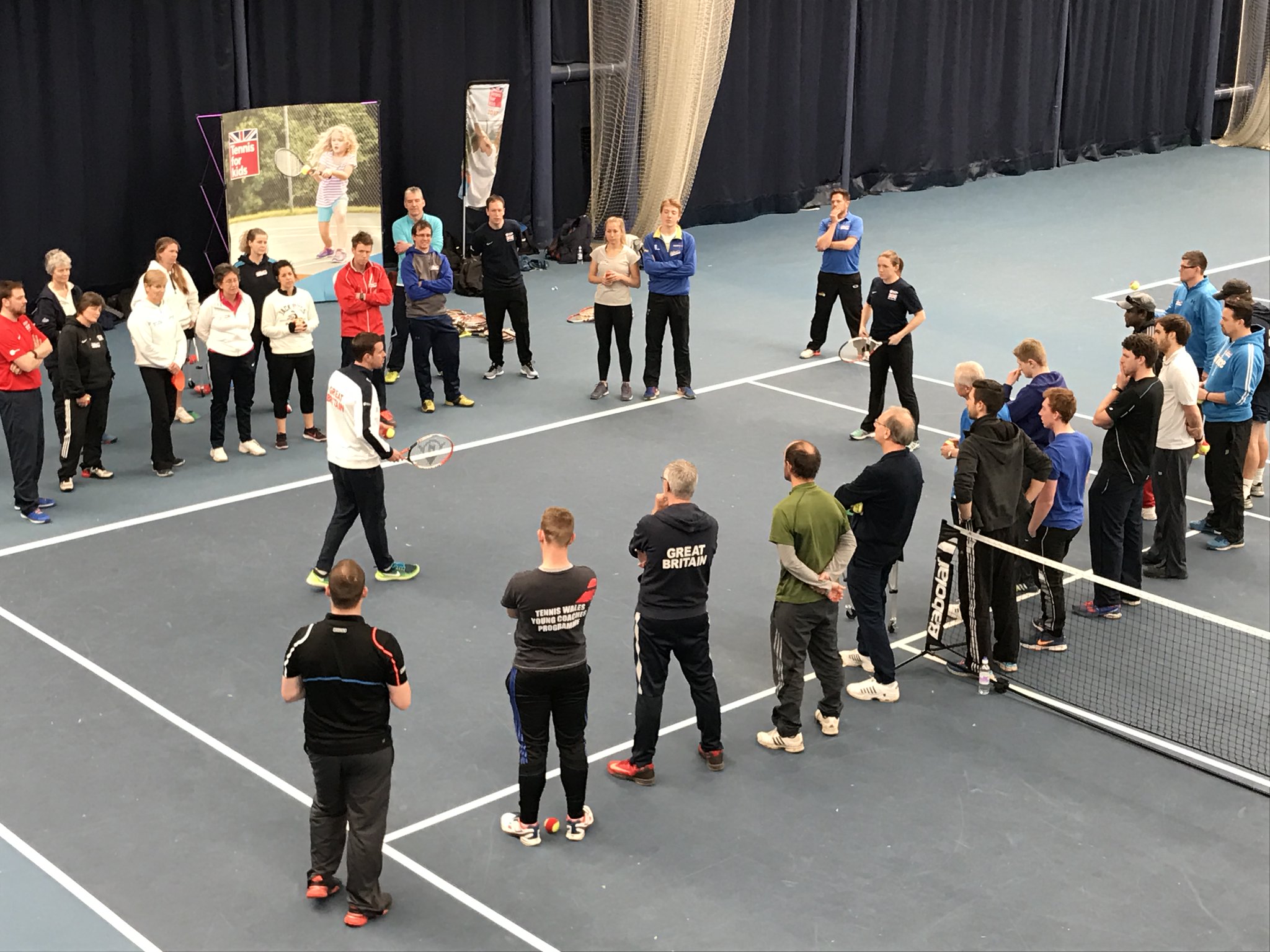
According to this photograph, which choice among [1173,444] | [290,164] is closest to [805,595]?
[1173,444]

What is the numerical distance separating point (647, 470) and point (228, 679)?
4697mm

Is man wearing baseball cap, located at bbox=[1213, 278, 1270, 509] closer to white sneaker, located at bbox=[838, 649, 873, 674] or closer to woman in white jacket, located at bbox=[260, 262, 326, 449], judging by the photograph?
white sneaker, located at bbox=[838, 649, 873, 674]

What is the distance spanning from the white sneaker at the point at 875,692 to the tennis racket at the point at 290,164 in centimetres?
1099

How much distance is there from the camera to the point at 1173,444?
1107 centimetres

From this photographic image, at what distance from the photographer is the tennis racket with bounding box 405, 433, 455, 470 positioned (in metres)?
10.2

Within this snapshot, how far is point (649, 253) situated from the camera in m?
14.8

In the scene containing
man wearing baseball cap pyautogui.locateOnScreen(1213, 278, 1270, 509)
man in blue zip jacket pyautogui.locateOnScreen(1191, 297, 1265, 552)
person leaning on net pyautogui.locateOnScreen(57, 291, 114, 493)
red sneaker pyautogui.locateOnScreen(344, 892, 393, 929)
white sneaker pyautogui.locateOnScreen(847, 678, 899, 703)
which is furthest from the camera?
person leaning on net pyautogui.locateOnScreen(57, 291, 114, 493)

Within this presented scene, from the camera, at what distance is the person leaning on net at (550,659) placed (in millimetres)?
7355

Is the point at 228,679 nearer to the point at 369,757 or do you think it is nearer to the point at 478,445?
the point at 369,757

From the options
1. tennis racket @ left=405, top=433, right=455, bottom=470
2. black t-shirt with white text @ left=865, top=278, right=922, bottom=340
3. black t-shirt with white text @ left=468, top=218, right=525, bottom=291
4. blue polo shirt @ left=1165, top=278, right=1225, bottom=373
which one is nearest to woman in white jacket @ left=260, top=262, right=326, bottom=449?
black t-shirt with white text @ left=468, top=218, right=525, bottom=291

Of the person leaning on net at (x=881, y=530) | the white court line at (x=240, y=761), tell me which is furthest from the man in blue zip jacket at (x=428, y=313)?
the person leaning on net at (x=881, y=530)

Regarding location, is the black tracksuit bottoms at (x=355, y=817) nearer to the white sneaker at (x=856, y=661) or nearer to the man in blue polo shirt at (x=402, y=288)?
the white sneaker at (x=856, y=661)

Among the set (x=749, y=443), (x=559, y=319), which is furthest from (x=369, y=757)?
(x=559, y=319)

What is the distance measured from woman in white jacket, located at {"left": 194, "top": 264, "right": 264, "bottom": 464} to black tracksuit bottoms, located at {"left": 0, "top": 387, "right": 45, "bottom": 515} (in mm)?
1645
